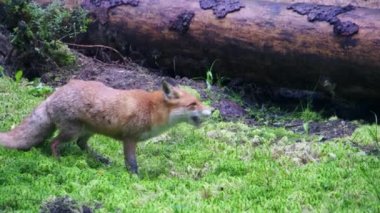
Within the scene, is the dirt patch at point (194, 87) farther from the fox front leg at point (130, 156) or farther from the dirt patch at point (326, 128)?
the fox front leg at point (130, 156)

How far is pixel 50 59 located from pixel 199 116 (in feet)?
16.5

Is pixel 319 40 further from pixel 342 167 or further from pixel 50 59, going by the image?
pixel 50 59

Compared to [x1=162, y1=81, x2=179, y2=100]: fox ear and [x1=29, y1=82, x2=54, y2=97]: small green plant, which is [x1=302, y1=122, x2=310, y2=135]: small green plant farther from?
[x1=29, y1=82, x2=54, y2=97]: small green plant

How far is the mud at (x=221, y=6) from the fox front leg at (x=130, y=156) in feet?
15.0

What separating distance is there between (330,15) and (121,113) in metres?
4.55

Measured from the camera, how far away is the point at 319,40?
1012 centimetres

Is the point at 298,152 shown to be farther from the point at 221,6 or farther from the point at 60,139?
the point at 221,6

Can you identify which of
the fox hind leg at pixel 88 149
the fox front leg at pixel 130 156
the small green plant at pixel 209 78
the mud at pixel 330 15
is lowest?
the small green plant at pixel 209 78

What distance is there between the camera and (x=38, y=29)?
1083 cm

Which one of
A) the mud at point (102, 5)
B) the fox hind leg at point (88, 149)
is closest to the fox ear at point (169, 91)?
the fox hind leg at point (88, 149)

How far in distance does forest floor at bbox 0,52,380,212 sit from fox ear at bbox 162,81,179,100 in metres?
0.19

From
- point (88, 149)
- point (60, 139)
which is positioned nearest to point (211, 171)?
point (88, 149)

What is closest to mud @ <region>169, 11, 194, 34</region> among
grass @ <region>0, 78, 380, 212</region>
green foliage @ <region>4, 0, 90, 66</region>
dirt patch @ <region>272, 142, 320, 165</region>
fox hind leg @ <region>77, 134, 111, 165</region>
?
green foliage @ <region>4, 0, 90, 66</region>

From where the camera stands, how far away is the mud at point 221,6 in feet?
35.9
